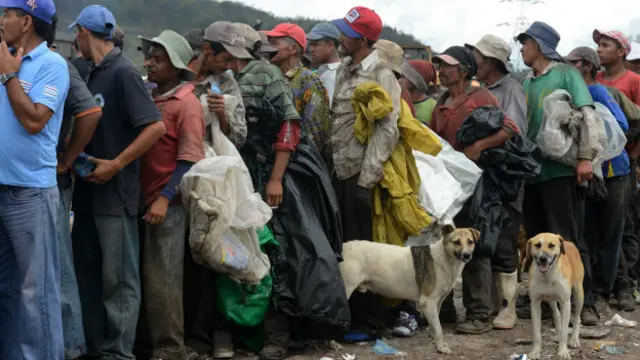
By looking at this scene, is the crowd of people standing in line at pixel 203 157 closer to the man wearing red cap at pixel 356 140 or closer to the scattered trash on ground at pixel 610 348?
the man wearing red cap at pixel 356 140

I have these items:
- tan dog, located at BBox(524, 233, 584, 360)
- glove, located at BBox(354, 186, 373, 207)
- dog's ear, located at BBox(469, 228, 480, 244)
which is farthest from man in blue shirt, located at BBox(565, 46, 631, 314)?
glove, located at BBox(354, 186, 373, 207)

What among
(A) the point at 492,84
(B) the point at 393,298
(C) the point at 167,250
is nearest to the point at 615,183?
(A) the point at 492,84

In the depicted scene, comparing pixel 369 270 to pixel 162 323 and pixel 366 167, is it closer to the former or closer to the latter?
pixel 366 167

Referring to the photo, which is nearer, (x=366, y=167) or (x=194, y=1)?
(x=366, y=167)

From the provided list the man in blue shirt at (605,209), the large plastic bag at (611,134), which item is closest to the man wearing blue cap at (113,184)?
the large plastic bag at (611,134)

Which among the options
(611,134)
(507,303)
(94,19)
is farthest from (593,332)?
(94,19)

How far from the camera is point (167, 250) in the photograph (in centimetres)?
564

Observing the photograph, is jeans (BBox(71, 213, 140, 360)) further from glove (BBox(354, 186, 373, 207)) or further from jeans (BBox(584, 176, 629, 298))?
jeans (BBox(584, 176, 629, 298))

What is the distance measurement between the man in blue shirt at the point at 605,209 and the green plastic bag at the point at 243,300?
3378 millimetres

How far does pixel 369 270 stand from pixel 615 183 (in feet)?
9.40

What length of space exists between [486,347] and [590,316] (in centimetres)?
134

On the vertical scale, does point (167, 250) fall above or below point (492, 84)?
below

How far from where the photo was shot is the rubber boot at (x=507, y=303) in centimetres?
737

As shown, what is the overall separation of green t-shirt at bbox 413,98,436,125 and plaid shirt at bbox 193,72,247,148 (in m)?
2.69
